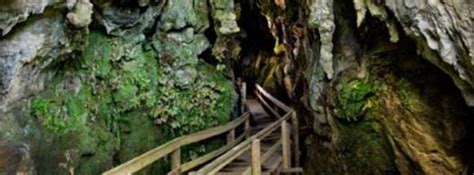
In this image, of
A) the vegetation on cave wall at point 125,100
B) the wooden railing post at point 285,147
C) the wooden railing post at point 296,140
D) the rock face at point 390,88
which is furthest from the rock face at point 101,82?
the rock face at point 390,88

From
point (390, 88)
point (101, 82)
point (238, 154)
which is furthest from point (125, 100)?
point (390, 88)

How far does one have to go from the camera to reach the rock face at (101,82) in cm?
764

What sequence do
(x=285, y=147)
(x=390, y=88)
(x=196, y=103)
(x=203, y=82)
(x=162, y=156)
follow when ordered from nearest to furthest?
(x=162, y=156)
(x=390, y=88)
(x=285, y=147)
(x=196, y=103)
(x=203, y=82)

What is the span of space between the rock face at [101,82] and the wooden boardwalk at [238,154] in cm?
122

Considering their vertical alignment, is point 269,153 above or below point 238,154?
below

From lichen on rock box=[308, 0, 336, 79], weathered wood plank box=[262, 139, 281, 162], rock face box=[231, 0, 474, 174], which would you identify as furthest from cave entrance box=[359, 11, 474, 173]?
weathered wood plank box=[262, 139, 281, 162]

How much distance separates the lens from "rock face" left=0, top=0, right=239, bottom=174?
25.1 ft

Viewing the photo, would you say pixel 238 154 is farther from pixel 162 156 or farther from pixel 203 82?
pixel 203 82

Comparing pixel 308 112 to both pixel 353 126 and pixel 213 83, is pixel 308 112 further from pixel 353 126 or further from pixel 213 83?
pixel 353 126

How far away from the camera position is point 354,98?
28.0 ft

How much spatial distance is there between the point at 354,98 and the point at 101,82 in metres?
4.87

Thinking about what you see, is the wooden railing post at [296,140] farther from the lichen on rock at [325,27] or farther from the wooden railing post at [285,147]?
the lichen on rock at [325,27]

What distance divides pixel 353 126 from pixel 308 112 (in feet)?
9.92

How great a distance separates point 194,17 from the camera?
1141 centimetres
